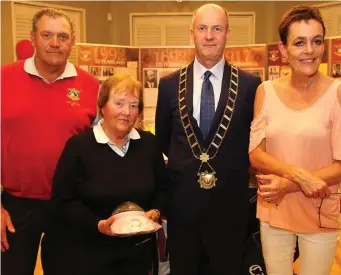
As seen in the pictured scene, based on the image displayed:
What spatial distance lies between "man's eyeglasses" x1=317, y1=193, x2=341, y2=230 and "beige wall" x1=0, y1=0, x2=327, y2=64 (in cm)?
658

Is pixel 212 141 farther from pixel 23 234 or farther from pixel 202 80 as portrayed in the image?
pixel 23 234

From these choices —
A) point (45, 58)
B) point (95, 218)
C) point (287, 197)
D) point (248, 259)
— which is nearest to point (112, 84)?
point (45, 58)

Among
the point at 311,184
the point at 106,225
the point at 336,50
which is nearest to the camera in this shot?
the point at 311,184

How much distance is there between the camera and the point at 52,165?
2004 mm

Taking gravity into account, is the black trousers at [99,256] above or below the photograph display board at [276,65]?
below

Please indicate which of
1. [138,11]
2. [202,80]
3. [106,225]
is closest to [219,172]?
[202,80]

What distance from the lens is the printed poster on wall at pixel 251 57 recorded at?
535 cm

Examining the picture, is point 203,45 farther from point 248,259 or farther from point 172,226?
point 248,259

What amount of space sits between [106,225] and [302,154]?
818 millimetres

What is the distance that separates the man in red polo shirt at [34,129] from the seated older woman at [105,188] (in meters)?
0.17

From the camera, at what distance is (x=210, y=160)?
193 cm

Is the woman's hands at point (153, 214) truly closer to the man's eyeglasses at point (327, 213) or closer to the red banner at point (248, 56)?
the man's eyeglasses at point (327, 213)

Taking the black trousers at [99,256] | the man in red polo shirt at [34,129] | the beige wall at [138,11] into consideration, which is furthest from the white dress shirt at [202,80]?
the beige wall at [138,11]

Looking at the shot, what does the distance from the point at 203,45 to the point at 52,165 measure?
0.89 meters
